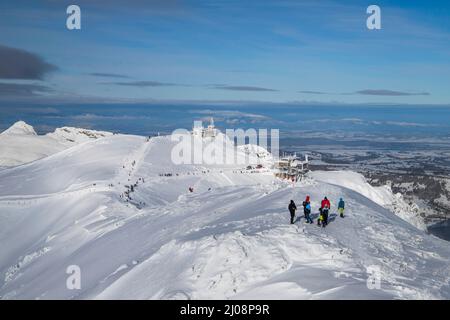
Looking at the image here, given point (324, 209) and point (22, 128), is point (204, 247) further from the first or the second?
point (22, 128)

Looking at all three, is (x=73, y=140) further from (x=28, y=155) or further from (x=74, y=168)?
(x=74, y=168)

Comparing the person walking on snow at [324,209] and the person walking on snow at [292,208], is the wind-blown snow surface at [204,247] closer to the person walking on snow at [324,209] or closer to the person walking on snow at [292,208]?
the person walking on snow at [292,208]

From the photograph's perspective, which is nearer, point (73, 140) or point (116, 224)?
point (116, 224)

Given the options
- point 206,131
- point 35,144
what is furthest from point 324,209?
point 35,144

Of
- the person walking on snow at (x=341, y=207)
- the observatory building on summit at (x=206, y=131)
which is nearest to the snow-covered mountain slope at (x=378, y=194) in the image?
the observatory building on summit at (x=206, y=131)

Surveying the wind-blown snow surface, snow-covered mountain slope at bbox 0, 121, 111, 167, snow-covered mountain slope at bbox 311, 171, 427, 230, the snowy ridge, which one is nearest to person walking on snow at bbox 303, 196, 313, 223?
the wind-blown snow surface
